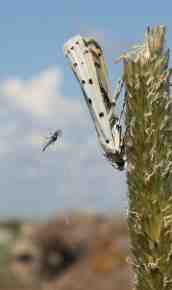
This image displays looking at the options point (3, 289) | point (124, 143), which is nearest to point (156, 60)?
point (124, 143)

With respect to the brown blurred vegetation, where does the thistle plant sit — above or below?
above

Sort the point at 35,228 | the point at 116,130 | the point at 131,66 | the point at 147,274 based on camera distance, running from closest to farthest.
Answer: the point at 147,274 → the point at 131,66 → the point at 116,130 → the point at 35,228

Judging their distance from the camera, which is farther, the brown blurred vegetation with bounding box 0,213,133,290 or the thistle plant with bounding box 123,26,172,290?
the brown blurred vegetation with bounding box 0,213,133,290

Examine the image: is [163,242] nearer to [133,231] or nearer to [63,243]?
[133,231]

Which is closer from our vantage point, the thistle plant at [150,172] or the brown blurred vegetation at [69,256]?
the thistle plant at [150,172]

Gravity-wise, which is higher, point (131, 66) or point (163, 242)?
point (131, 66)
